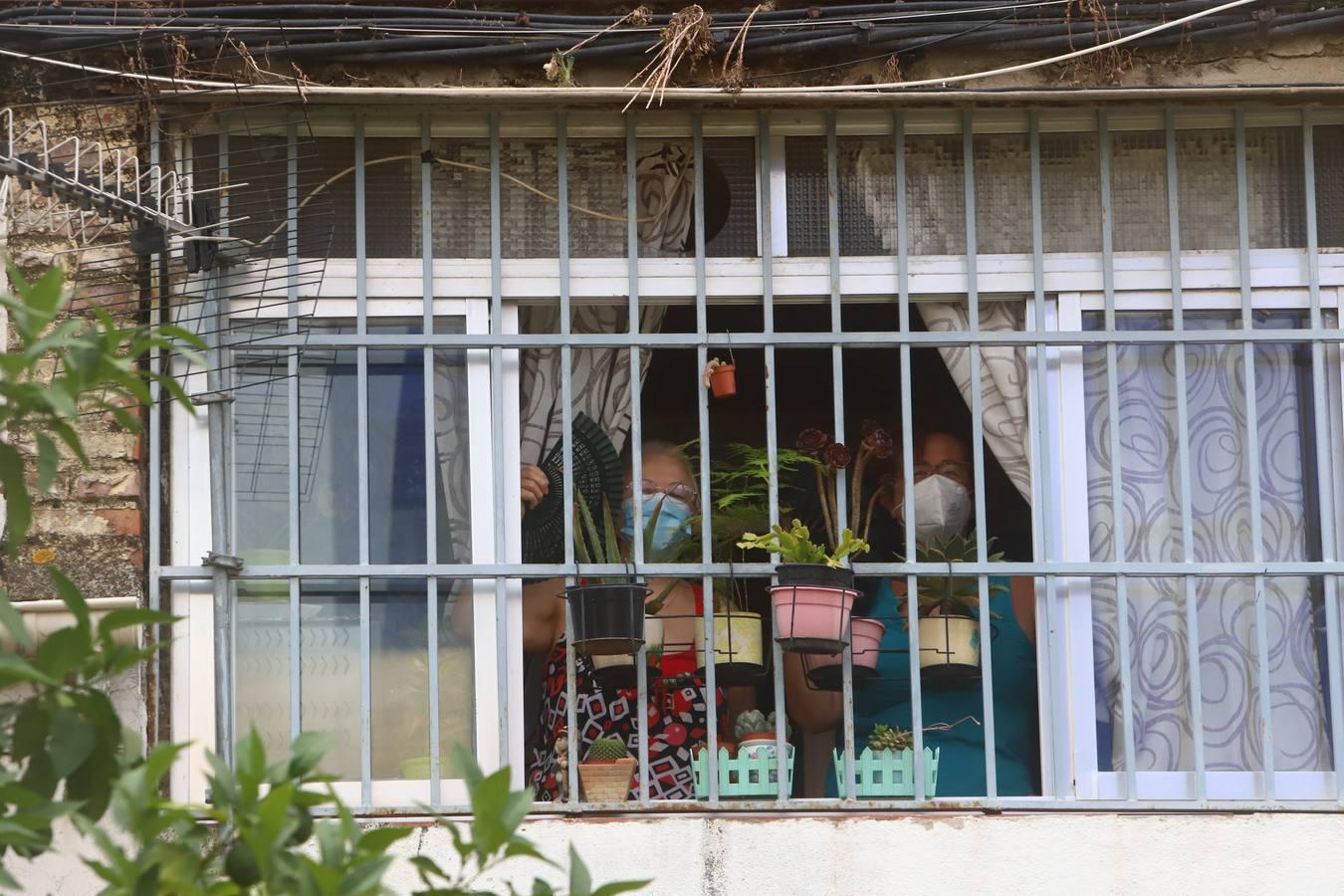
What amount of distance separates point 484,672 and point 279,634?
53 cm

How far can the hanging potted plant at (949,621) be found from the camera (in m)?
5.18

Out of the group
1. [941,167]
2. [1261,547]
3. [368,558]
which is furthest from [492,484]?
[1261,547]

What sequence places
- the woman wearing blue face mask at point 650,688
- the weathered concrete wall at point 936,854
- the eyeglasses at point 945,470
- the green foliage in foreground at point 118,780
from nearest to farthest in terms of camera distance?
the green foliage in foreground at point 118,780 → the weathered concrete wall at point 936,854 → the woman wearing blue face mask at point 650,688 → the eyeglasses at point 945,470

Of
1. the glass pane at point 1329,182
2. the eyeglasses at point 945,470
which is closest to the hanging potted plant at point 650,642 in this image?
the eyeglasses at point 945,470

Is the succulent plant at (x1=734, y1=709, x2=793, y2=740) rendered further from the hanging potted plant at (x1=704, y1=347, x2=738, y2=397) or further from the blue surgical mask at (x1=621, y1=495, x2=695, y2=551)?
the hanging potted plant at (x1=704, y1=347, x2=738, y2=397)

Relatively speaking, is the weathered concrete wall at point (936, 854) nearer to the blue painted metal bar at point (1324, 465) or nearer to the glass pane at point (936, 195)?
the blue painted metal bar at point (1324, 465)

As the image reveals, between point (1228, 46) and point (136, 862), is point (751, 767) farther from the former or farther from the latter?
point (136, 862)

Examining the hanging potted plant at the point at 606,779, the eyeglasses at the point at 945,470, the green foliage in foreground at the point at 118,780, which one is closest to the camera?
the green foliage in foreground at the point at 118,780

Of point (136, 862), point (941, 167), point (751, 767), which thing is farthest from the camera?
point (941, 167)

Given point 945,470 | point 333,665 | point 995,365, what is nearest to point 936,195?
point 995,365

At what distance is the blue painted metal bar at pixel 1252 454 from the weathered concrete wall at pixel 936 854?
0.22m

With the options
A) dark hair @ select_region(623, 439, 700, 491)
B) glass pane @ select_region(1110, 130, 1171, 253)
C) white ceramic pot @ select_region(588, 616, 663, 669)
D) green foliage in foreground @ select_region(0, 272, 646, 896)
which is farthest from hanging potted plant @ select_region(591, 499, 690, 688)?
green foliage in foreground @ select_region(0, 272, 646, 896)

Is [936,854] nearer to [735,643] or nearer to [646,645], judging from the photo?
[735,643]

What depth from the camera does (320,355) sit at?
526cm
